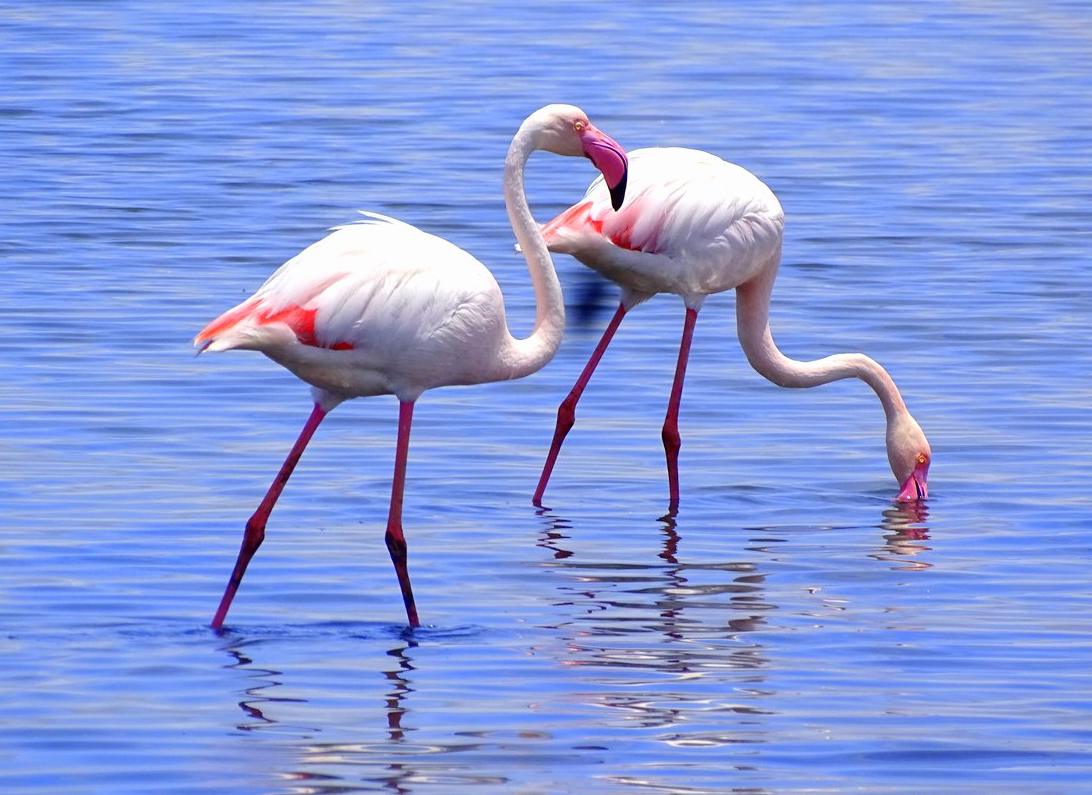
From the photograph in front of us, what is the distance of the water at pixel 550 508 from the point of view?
5918 millimetres

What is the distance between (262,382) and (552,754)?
4.84m

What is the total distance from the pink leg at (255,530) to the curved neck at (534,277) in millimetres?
607

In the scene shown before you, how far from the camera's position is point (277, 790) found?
5457mm

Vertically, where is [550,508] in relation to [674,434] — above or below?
below

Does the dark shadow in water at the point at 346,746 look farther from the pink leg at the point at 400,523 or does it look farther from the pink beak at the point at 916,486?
the pink beak at the point at 916,486

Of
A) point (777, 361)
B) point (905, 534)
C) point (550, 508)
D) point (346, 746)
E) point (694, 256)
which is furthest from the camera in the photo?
point (777, 361)

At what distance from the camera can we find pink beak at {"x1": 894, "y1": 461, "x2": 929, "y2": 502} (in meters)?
8.95

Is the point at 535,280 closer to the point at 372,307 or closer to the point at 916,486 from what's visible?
the point at 372,307

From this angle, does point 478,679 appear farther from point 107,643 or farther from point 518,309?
point 518,309

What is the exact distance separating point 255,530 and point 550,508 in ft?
6.23

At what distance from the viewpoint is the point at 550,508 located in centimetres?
866

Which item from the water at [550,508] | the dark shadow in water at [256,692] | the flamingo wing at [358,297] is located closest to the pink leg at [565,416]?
the water at [550,508]

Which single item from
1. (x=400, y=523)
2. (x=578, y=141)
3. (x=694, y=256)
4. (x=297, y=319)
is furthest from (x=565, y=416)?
(x=297, y=319)

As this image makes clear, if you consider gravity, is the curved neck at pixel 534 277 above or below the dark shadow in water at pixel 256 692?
above
